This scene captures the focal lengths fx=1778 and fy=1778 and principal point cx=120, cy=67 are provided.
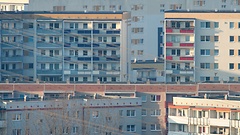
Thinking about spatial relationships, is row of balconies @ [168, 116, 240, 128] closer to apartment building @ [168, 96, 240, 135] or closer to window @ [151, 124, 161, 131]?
apartment building @ [168, 96, 240, 135]

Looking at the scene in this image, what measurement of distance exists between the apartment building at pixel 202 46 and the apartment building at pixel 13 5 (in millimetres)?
11476

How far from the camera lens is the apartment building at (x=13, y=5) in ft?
299

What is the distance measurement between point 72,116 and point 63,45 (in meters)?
18.6

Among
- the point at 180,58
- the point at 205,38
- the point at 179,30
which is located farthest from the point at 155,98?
the point at 205,38

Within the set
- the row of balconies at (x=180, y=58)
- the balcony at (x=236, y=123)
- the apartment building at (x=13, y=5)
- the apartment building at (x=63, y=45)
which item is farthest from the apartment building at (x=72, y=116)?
the apartment building at (x=13, y=5)

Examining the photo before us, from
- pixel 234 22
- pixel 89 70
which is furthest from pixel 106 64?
pixel 234 22

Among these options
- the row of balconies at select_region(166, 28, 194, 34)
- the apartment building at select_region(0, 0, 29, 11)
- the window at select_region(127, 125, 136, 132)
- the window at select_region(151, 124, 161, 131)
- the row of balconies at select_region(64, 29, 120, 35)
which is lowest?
the window at select_region(151, 124, 161, 131)

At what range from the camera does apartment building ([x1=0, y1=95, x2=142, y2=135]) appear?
2501 inches

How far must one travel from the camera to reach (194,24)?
267 feet

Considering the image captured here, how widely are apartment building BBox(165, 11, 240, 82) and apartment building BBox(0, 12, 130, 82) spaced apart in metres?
2.76

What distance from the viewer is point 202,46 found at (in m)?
82.1

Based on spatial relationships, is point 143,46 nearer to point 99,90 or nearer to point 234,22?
point 234,22

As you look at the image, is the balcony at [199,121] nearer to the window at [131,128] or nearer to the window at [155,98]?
the window at [131,128]

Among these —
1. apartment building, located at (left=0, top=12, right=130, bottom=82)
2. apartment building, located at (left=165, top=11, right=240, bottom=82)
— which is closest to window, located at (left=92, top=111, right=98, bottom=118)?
apartment building, located at (left=165, top=11, right=240, bottom=82)
